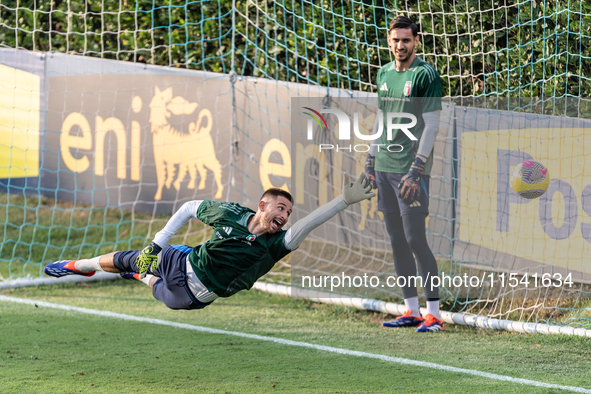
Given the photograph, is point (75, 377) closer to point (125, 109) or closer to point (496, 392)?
point (496, 392)

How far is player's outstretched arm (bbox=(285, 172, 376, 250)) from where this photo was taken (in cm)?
395

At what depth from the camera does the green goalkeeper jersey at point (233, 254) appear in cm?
428

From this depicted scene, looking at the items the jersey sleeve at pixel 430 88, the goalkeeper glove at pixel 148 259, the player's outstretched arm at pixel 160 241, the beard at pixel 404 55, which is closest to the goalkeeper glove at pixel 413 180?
the jersey sleeve at pixel 430 88

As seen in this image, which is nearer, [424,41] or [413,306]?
[413,306]

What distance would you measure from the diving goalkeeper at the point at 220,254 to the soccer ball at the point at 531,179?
2.05 metres

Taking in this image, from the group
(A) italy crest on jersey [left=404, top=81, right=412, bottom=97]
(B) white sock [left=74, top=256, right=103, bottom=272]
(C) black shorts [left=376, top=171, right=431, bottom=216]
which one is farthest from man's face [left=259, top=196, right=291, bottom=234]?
(A) italy crest on jersey [left=404, top=81, right=412, bottom=97]

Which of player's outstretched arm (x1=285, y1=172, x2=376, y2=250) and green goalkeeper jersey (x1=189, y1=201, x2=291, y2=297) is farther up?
player's outstretched arm (x1=285, y1=172, x2=376, y2=250)

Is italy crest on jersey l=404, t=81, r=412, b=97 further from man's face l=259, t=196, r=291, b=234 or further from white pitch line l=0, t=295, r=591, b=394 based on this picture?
white pitch line l=0, t=295, r=591, b=394

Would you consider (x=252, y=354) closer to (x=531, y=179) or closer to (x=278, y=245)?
(x=278, y=245)

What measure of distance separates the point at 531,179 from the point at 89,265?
3305 millimetres

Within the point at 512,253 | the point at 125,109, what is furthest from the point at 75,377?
the point at 125,109

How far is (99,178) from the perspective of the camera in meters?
8.99

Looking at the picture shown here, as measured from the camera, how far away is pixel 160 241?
449 cm

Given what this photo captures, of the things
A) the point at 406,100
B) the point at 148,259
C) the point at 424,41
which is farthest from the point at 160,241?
the point at 424,41
